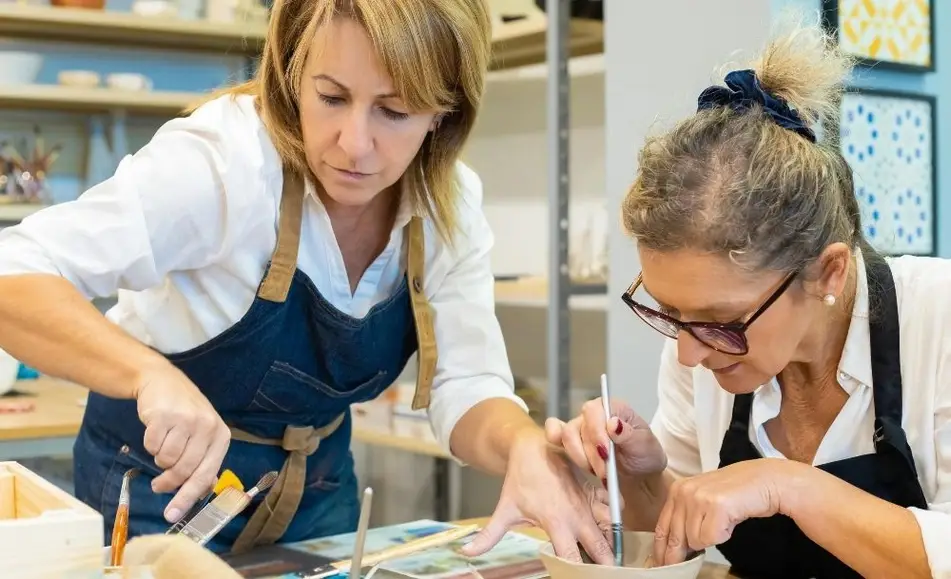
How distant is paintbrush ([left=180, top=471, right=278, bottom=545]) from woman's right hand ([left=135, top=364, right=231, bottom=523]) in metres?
0.03

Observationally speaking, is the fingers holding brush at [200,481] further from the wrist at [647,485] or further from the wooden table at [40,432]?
the wooden table at [40,432]

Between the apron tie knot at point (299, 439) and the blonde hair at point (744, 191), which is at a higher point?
the blonde hair at point (744, 191)

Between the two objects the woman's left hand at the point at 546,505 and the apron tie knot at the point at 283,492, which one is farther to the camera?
the apron tie knot at the point at 283,492

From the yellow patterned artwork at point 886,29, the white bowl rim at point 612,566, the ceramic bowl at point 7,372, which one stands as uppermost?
the yellow patterned artwork at point 886,29

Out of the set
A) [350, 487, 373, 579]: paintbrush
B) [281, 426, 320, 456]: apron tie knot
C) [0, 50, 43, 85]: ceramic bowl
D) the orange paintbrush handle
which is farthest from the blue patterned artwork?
[0, 50, 43, 85]: ceramic bowl

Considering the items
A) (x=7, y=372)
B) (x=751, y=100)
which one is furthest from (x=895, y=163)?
(x=7, y=372)

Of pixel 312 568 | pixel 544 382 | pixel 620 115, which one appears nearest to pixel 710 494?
pixel 312 568

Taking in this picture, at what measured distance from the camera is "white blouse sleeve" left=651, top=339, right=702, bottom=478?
155cm

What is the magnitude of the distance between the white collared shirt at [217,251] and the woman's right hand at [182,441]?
0.28m

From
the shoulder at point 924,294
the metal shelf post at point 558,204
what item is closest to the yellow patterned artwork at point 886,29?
the metal shelf post at point 558,204

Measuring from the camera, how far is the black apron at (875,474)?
1.27 meters

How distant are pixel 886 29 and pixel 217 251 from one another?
155 centimetres

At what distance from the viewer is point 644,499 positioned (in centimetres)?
148

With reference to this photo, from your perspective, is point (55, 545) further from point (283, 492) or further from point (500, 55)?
point (500, 55)
